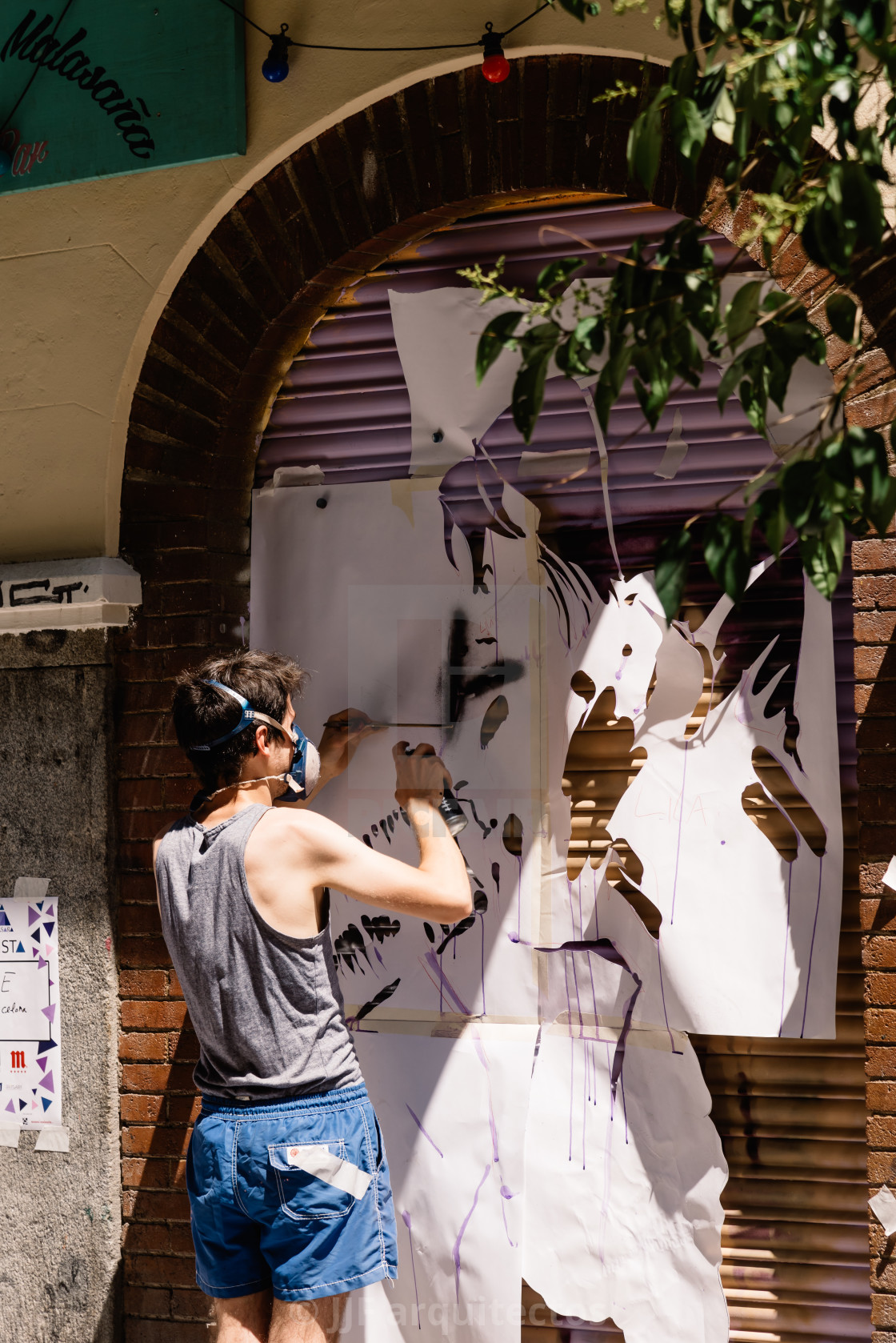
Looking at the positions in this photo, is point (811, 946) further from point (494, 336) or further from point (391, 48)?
point (391, 48)

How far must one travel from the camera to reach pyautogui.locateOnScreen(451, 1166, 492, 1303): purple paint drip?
10.8ft

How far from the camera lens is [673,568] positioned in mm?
1731

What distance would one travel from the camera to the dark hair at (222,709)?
2.75 metres

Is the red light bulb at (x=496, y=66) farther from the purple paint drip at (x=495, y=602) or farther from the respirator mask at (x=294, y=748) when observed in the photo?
the respirator mask at (x=294, y=748)

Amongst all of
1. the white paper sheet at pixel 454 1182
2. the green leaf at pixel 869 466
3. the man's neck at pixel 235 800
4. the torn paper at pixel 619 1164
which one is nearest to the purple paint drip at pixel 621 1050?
the torn paper at pixel 619 1164

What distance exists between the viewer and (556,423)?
3.33 metres

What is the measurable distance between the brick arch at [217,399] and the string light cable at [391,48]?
8 centimetres

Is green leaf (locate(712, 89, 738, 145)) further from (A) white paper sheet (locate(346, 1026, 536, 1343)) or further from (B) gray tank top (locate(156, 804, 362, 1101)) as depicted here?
(A) white paper sheet (locate(346, 1026, 536, 1343))

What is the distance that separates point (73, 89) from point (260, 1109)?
299cm

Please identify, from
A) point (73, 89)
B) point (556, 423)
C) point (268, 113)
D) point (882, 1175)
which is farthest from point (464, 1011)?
point (73, 89)

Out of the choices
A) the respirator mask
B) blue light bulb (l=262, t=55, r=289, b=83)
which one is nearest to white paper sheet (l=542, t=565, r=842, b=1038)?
the respirator mask

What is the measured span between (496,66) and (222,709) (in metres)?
1.82

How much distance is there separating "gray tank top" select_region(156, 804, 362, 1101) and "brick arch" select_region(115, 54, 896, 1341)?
84 cm

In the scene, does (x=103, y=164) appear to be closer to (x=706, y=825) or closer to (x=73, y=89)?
(x=73, y=89)
